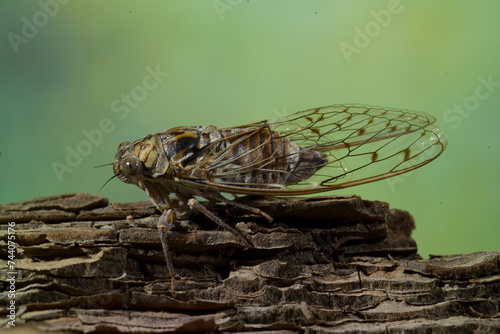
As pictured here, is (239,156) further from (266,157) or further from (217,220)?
(217,220)

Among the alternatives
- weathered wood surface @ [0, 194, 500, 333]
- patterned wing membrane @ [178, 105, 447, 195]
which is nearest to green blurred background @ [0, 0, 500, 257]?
patterned wing membrane @ [178, 105, 447, 195]

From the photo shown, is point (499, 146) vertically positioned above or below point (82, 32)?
below

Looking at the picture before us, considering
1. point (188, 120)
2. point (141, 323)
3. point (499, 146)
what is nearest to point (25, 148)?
point (188, 120)

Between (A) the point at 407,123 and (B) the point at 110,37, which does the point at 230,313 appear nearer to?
(A) the point at 407,123

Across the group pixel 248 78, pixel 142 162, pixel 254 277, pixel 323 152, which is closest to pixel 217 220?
pixel 254 277

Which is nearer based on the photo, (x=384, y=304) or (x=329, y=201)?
(x=384, y=304)

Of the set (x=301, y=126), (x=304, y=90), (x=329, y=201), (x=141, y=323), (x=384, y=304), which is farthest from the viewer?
(x=304, y=90)

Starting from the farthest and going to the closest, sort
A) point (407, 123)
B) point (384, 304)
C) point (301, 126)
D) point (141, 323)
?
1. point (301, 126)
2. point (407, 123)
3. point (384, 304)
4. point (141, 323)

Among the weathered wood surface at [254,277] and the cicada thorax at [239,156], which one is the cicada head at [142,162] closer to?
the cicada thorax at [239,156]
